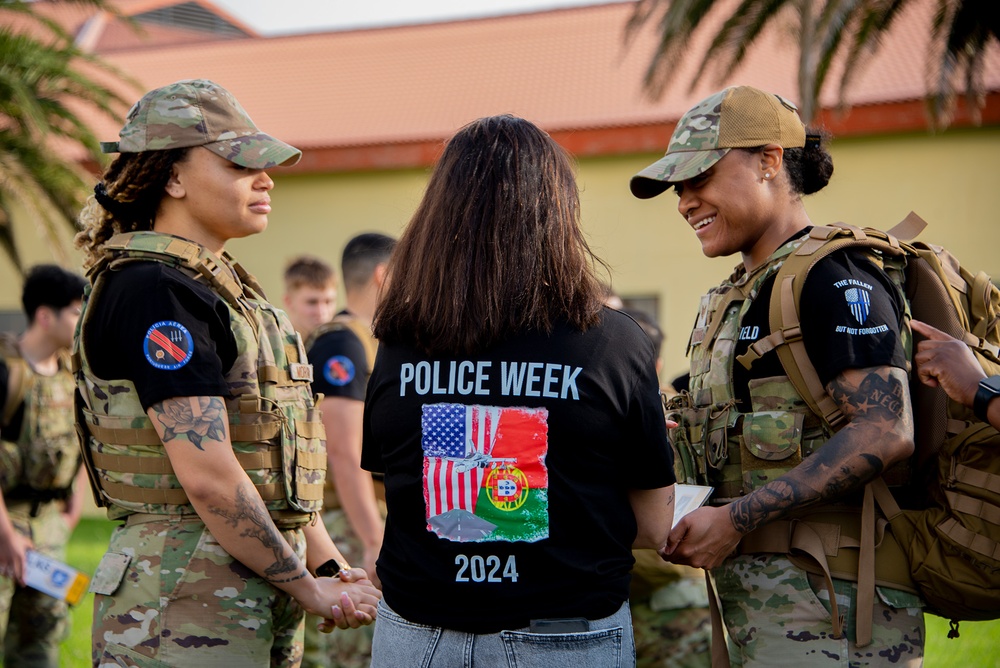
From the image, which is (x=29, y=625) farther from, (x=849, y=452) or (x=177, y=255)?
(x=849, y=452)

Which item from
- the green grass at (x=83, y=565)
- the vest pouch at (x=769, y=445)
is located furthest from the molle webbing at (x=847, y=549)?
the green grass at (x=83, y=565)

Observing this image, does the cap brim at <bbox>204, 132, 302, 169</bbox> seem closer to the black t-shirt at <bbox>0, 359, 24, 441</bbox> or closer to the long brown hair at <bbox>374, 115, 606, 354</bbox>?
the long brown hair at <bbox>374, 115, 606, 354</bbox>

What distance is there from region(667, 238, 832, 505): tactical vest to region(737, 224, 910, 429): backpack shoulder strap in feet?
0.18

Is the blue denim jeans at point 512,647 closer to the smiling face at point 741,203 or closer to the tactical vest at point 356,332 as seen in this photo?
the smiling face at point 741,203

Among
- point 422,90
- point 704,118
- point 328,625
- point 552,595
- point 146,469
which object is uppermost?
point 422,90

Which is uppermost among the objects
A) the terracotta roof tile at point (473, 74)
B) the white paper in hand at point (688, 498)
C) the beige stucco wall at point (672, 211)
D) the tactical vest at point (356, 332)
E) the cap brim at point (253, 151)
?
the terracotta roof tile at point (473, 74)

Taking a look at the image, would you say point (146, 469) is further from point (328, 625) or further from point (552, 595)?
point (552, 595)

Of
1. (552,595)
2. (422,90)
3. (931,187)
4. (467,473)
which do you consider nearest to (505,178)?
(467,473)

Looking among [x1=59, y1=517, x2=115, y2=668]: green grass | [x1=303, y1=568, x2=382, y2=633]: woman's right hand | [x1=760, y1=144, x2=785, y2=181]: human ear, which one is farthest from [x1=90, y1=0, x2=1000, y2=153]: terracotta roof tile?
[x1=303, y1=568, x2=382, y2=633]: woman's right hand

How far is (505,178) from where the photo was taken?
Result: 2.34 m

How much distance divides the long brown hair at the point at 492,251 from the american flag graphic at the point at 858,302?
28.2 inches

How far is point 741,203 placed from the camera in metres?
3.00

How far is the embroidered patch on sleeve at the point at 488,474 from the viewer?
223 cm

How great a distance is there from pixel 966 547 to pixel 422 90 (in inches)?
552
